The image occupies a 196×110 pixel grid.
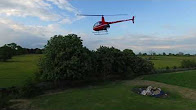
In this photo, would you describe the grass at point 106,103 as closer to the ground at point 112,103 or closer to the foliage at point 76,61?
Result: the ground at point 112,103

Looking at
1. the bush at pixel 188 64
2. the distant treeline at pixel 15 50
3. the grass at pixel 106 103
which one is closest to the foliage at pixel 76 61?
the grass at pixel 106 103

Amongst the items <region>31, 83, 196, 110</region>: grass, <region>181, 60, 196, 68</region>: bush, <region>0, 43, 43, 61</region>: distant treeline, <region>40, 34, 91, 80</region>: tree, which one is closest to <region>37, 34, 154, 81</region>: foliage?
<region>40, 34, 91, 80</region>: tree

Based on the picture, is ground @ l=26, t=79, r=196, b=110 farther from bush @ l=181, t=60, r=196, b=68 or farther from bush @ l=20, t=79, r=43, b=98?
bush @ l=181, t=60, r=196, b=68

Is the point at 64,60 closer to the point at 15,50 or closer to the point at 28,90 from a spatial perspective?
the point at 28,90

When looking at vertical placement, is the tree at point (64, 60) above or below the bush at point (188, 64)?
above

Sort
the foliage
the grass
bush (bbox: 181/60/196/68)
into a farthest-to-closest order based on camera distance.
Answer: bush (bbox: 181/60/196/68)
the foliage
the grass

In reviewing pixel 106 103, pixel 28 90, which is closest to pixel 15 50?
pixel 28 90

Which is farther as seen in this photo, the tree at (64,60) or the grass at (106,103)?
the tree at (64,60)

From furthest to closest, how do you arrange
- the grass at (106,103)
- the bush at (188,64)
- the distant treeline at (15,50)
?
the distant treeline at (15,50) → the bush at (188,64) → the grass at (106,103)

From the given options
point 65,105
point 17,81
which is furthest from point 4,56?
point 65,105
